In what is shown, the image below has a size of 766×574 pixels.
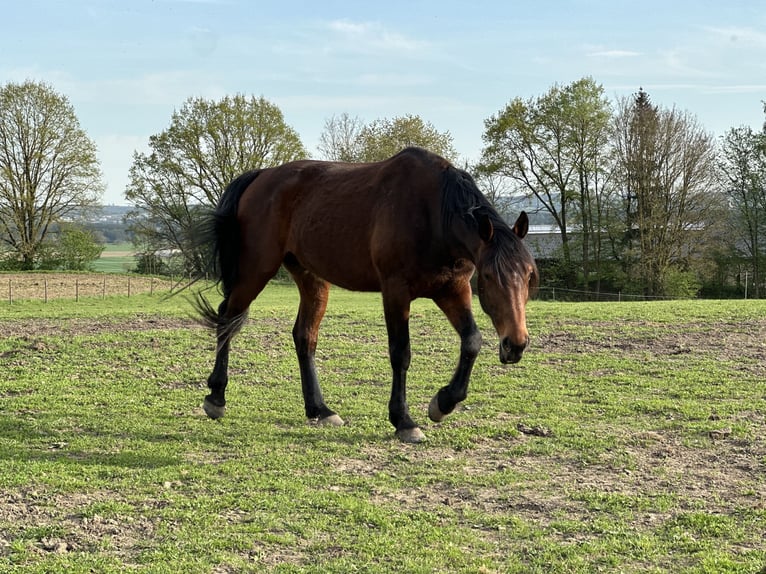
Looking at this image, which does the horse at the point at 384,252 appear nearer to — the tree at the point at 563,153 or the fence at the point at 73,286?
the fence at the point at 73,286

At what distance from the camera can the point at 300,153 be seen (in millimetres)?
39094

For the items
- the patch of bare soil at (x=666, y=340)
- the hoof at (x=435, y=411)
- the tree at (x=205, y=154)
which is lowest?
the hoof at (x=435, y=411)

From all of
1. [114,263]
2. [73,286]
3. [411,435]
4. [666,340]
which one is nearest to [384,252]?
[411,435]

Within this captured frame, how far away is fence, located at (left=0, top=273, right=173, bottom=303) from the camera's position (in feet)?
84.5

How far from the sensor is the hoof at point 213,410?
6293mm

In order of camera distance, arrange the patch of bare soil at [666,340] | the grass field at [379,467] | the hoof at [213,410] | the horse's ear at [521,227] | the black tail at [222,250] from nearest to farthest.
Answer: the grass field at [379,467], the horse's ear at [521,227], the hoof at [213,410], the black tail at [222,250], the patch of bare soil at [666,340]

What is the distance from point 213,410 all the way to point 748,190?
127 ft

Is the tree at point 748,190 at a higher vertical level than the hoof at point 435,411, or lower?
higher

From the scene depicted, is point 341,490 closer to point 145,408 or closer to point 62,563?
point 62,563

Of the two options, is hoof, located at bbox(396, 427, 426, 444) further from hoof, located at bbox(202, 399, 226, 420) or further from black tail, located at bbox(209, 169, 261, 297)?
black tail, located at bbox(209, 169, 261, 297)

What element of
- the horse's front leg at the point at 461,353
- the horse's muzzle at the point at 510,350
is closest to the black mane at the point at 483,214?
the horse's muzzle at the point at 510,350

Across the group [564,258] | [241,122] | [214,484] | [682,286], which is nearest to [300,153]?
[241,122]

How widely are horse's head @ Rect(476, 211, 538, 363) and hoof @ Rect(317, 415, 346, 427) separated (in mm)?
1963

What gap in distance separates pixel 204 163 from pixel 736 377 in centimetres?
3389
